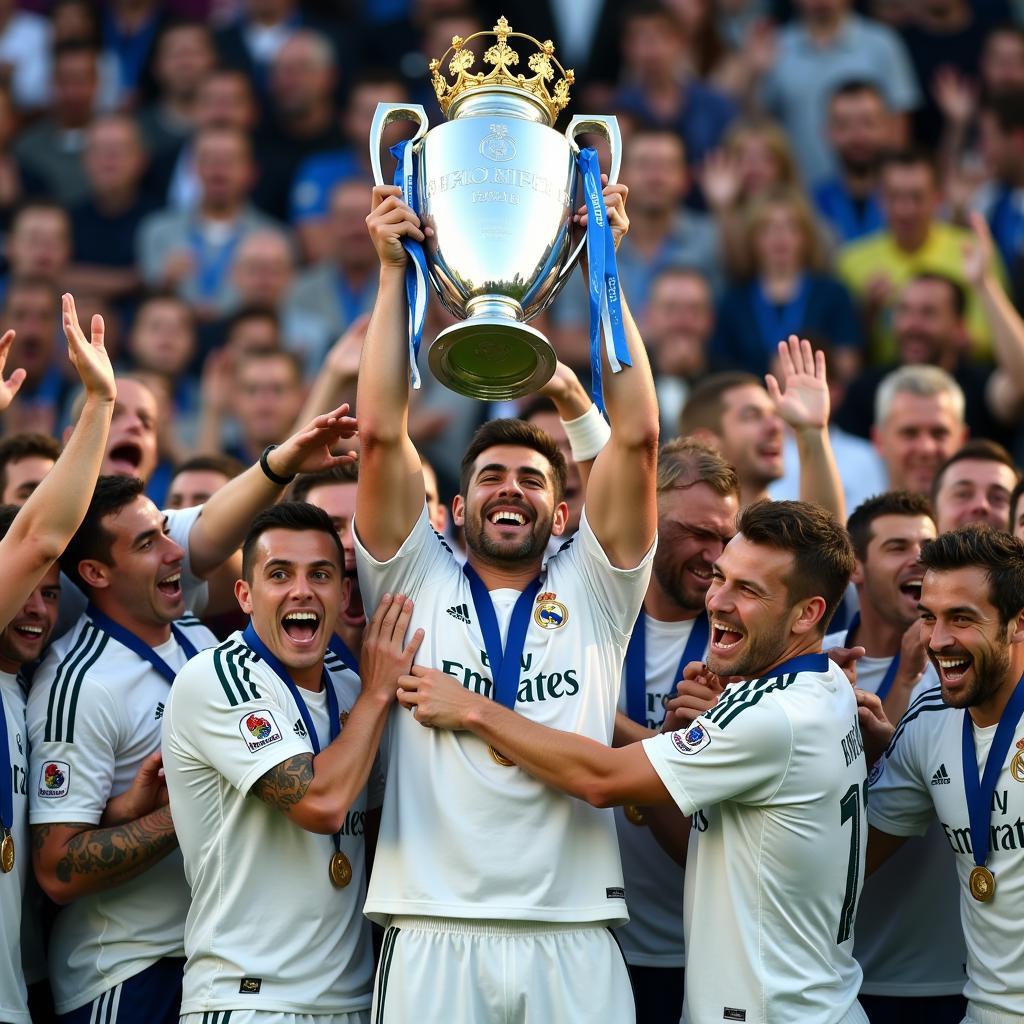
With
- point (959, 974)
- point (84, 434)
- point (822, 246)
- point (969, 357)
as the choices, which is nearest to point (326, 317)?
point (822, 246)

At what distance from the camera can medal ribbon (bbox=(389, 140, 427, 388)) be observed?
5402 millimetres

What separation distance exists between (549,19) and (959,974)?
9.27m

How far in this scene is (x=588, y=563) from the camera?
19.2 feet

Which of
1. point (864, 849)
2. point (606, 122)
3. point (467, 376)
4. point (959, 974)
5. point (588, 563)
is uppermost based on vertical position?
point (606, 122)

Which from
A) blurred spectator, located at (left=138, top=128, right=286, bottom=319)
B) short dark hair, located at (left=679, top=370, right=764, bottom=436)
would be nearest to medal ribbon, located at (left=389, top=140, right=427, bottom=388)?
short dark hair, located at (left=679, top=370, right=764, bottom=436)

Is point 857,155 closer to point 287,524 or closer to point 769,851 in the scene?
point 287,524

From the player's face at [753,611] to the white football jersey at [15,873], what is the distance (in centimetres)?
237

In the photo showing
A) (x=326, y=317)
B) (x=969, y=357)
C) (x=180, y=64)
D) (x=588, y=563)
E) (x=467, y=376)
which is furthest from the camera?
(x=180, y=64)

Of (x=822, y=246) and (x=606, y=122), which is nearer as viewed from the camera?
(x=606, y=122)

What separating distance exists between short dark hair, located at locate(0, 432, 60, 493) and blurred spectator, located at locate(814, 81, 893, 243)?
639cm

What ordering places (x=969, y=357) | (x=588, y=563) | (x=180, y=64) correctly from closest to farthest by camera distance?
(x=588, y=563), (x=969, y=357), (x=180, y=64)

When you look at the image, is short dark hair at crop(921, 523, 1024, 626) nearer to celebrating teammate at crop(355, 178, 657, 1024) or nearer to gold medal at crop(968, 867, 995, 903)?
gold medal at crop(968, 867, 995, 903)

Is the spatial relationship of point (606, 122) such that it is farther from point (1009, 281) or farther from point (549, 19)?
point (549, 19)

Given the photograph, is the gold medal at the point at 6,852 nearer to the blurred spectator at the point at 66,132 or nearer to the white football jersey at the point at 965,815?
the white football jersey at the point at 965,815
